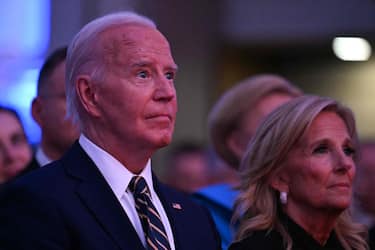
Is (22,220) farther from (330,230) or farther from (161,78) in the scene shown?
(330,230)

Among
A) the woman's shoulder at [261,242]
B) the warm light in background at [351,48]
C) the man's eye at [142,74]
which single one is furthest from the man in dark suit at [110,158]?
the warm light in background at [351,48]

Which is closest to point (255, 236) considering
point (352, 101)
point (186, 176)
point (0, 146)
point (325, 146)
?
point (325, 146)

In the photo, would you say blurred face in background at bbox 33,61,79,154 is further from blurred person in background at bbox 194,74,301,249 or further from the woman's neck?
the woman's neck

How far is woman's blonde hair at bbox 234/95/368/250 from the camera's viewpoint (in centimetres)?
468

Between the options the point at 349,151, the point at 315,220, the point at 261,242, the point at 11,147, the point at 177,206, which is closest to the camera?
the point at 177,206

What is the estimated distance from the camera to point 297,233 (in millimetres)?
4590

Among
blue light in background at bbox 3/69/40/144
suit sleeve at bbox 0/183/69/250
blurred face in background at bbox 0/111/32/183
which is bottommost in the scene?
blue light in background at bbox 3/69/40/144

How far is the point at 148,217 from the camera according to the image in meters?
3.96

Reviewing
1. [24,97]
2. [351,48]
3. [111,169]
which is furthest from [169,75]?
[351,48]

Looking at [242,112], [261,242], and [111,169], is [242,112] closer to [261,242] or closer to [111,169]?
[261,242]

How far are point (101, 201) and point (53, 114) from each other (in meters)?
1.37

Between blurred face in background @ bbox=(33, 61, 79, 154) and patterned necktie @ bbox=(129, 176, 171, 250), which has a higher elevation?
patterned necktie @ bbox=(129, 176, 171, 250)

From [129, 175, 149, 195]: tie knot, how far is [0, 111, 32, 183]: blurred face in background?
6.64 feet

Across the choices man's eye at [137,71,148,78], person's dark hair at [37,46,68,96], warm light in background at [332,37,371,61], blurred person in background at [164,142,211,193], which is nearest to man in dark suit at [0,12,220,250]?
man's eye at [137,71,148,78]
